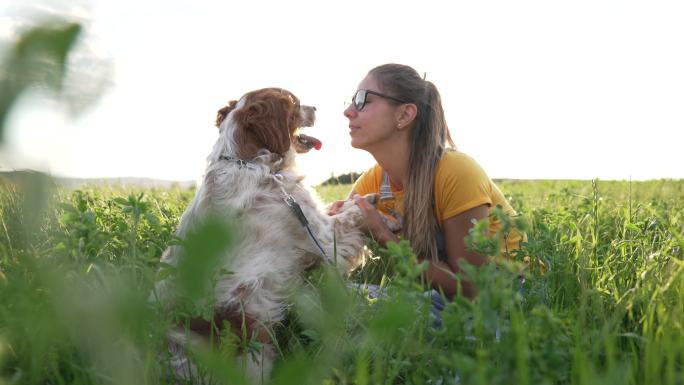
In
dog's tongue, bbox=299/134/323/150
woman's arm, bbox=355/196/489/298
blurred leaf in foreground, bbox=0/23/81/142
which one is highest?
dog's tongue, bbox=299/134/323/150

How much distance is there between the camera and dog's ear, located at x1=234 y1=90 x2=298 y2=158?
145 inches

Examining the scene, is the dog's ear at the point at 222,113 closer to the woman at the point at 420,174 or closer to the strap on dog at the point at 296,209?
the strap on dog at the point at 296,209

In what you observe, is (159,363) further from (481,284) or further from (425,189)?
(425,189)

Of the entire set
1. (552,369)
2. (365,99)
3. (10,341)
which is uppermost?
(365,99)

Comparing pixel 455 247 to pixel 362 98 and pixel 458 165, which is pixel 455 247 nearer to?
pixel 458 165

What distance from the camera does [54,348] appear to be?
1679 millimetres

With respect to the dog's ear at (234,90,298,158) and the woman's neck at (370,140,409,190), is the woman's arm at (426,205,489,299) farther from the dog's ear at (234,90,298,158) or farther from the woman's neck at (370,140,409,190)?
the dog's ear at (234,90,298,158)

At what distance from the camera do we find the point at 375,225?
3.62m

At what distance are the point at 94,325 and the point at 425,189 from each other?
10.3 feet

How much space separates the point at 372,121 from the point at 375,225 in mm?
754

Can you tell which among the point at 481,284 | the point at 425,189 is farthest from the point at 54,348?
the point at 425,189

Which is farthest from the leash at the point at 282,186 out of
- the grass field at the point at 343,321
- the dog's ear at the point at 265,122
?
the grass field at the point at 343,321

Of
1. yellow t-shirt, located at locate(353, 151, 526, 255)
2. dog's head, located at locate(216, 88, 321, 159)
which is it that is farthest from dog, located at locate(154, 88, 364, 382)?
yellow t-shirt, located at locate(353, 151, 526, 255)

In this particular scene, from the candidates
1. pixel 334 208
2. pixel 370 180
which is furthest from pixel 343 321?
pixel 370 180
